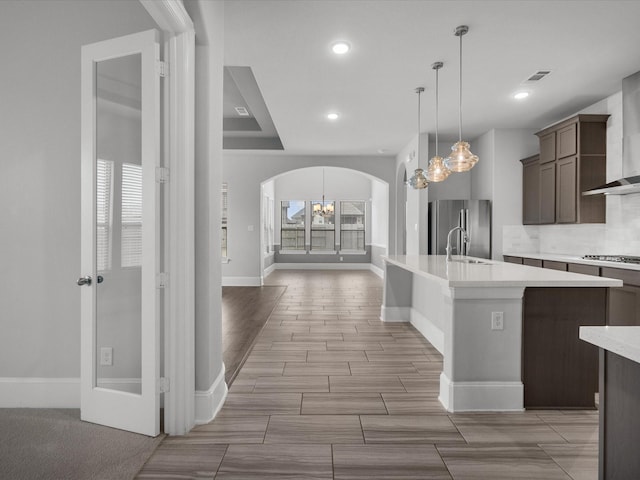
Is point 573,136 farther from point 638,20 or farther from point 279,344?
point 279,344

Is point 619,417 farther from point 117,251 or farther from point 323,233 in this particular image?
point 323,233

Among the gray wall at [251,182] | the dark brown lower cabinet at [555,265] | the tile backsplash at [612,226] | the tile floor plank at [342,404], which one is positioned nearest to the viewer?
the tile floor plank at [342,404]

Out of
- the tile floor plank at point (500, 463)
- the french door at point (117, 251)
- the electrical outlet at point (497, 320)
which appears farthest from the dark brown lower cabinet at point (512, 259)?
the french door at point (117, 251)

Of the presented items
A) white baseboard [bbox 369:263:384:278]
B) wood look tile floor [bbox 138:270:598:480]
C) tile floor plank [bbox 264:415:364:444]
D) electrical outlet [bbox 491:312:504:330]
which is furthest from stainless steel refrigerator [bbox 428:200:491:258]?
tile floor plank [bbox 264:415:364:444]

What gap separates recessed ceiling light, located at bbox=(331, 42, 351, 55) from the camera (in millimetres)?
3473

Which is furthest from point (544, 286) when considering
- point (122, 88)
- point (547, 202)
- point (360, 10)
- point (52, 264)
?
point (547, 202)

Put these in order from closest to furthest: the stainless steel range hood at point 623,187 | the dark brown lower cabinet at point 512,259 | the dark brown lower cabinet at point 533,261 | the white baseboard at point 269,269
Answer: the stainless steel range hood at point 623,187 → the dark brown lower cabinet at point 533,261 → the dark brown lower cabinet at point 512,259 → the white baseboard at point 269,269

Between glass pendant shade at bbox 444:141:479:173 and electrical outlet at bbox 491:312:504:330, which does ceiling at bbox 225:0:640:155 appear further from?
electrical outlet at bbox 491:312:504:330

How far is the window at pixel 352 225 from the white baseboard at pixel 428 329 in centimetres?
780

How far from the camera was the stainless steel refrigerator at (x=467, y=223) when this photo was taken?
19.9 feet

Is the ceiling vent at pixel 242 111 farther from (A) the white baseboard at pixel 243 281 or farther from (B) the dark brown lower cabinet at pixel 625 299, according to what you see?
(B) the dark brown lower cabinet at pixel 625 299

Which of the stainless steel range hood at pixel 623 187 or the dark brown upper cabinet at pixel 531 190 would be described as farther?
the dark brown upper cabinet at pixel 531 190

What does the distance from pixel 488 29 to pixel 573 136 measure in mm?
2479

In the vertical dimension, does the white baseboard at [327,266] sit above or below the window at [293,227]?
below
